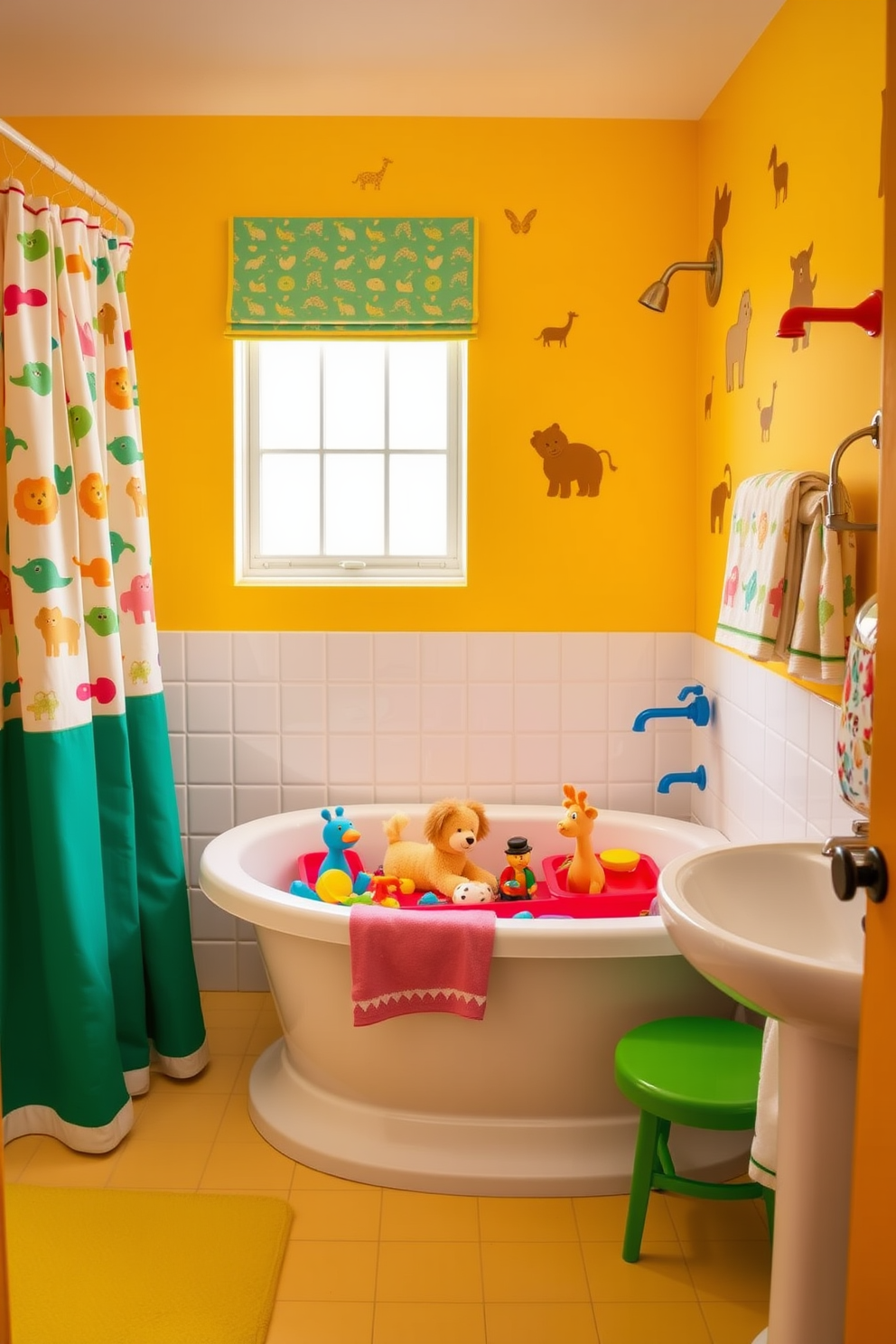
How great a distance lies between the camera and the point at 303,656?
134 inches

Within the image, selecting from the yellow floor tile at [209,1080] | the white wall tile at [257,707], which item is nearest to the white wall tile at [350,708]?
the white wall tile at [257,707]

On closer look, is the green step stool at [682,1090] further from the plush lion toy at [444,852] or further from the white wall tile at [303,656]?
the white wall tile at [303,656]

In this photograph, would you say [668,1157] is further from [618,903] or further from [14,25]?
[14,25]

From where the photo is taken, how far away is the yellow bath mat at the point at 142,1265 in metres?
2.07

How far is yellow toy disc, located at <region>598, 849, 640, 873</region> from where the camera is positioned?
3064 mm

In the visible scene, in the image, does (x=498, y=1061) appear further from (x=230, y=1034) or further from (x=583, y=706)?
(x=583, y=706)

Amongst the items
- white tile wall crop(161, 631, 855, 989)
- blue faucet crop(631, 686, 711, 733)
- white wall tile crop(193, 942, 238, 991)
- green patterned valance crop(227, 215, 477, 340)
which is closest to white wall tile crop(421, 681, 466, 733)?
white tile wall crop(161, 631, 855, 989)

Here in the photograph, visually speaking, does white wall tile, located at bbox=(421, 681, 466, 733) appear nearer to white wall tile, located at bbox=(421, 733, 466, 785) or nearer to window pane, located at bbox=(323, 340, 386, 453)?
white wall tile, located at bbox=(421, 733, 466, 785)

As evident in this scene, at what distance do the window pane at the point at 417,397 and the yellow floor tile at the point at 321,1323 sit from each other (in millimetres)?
2293

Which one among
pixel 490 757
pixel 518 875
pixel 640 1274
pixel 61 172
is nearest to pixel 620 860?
pixel 518 875

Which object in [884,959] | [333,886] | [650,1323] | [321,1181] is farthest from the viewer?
[333,886]

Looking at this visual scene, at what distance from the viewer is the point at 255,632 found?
3.42 meters

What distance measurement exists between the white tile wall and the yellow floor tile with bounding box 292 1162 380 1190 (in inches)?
45.0

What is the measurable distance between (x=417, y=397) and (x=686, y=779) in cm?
138
